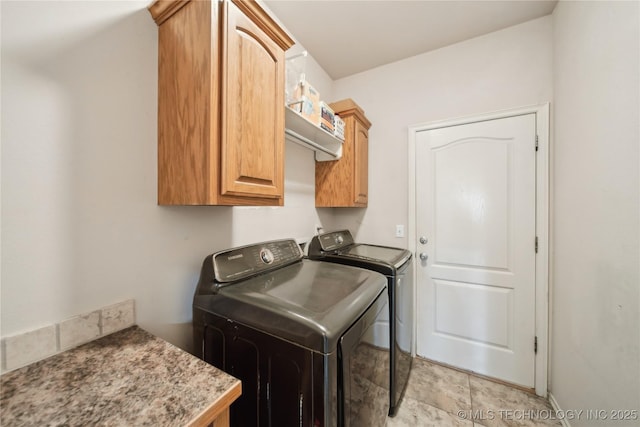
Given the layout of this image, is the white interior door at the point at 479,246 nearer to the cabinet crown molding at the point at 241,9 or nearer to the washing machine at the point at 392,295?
the washing machine at the point at 392,295

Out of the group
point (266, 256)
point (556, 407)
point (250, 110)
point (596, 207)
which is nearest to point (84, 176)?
point (250, 110)

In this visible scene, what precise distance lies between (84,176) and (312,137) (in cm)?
141

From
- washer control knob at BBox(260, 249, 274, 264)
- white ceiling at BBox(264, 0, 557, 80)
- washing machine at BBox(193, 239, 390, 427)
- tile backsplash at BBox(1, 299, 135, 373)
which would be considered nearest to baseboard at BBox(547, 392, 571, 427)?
washing machine at BBox(193, 239, 390, 427)

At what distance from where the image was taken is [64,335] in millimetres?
741

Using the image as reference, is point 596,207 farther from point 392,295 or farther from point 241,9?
point 241,9

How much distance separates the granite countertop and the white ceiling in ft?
6.98

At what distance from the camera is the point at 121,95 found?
2.90 ft

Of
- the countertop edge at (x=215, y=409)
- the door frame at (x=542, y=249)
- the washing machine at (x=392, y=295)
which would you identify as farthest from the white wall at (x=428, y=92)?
the countertop edge at (x=215, y=409)

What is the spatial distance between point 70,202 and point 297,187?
52.1 inches

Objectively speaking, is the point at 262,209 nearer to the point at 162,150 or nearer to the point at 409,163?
the point at 162,150

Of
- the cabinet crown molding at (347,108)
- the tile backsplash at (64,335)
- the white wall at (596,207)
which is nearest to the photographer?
the tile backsplash at (64,335)

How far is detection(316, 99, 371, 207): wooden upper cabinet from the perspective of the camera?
2.00m

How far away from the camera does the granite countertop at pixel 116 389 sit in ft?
1.60

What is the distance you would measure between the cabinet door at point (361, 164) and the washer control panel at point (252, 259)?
90 centimetres
